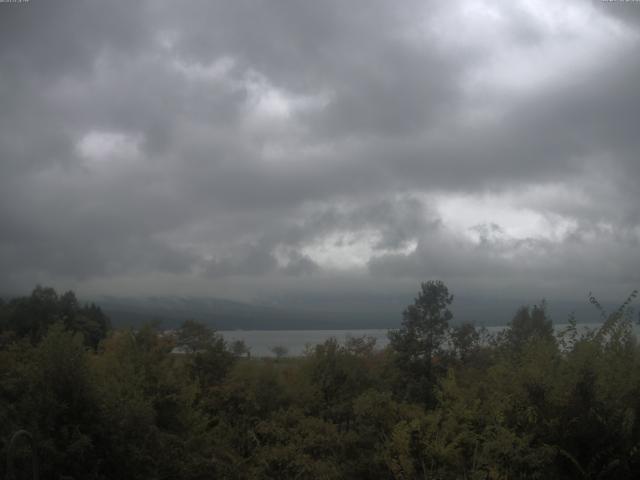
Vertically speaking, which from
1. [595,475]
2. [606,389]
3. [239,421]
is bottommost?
[239,421]

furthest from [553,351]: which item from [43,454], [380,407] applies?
[43,454]

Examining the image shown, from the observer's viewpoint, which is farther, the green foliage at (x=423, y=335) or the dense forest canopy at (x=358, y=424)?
the green foliage at (x=423, y=335)

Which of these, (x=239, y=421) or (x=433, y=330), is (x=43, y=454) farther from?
(x=433, y=330)

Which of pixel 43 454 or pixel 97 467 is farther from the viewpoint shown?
pixel 97 467

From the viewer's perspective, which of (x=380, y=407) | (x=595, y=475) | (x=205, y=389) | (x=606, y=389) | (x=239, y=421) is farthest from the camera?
(x=205, y=389)

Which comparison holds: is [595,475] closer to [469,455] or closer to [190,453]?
[469,455]

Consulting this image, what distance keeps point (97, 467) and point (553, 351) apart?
1023 centimetres

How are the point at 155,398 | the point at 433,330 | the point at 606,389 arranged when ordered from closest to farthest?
the point at 606,389 → the point at 155,398 → the point at 433,330

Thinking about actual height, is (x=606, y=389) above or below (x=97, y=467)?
→ above

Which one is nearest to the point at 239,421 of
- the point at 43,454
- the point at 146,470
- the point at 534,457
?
the point at 146,470

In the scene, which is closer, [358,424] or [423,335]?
[358,424]

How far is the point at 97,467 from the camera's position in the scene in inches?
535

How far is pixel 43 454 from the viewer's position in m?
12.7

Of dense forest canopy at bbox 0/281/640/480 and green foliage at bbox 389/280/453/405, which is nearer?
dense forest canopy at bbox 0/281/640/480
